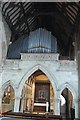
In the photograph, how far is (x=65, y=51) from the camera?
21.3 meters

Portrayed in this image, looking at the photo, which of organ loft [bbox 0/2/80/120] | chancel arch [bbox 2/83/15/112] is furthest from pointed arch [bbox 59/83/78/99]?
chancel arch [bbox 2/83/15/112]

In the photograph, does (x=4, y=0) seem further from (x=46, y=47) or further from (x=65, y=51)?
(x=65, y=51)

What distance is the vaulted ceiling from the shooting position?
13.5m

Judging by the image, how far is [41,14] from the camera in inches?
646

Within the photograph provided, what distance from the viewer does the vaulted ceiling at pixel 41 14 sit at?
1350cm

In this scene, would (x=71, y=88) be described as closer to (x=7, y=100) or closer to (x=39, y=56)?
(x=39, y=56)

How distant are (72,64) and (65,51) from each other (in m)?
7.58

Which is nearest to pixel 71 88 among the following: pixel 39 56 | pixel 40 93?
pixel 39 56

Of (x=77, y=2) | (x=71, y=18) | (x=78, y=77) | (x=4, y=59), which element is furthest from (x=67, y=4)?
(x=4, y=59)

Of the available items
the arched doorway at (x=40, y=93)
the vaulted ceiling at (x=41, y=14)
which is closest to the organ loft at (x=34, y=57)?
the vaulted ceiling at (x=41, y=14)

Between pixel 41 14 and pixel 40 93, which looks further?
pixel 40 93

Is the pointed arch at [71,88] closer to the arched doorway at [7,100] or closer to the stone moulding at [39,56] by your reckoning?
the stone moulding at [39,56]

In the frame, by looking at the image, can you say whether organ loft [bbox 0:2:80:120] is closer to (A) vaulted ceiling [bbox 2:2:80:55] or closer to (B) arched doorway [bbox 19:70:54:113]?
(A) vaulted ceiling [bbox 2:2:80:55]

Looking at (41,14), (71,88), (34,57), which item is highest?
(41,14)
